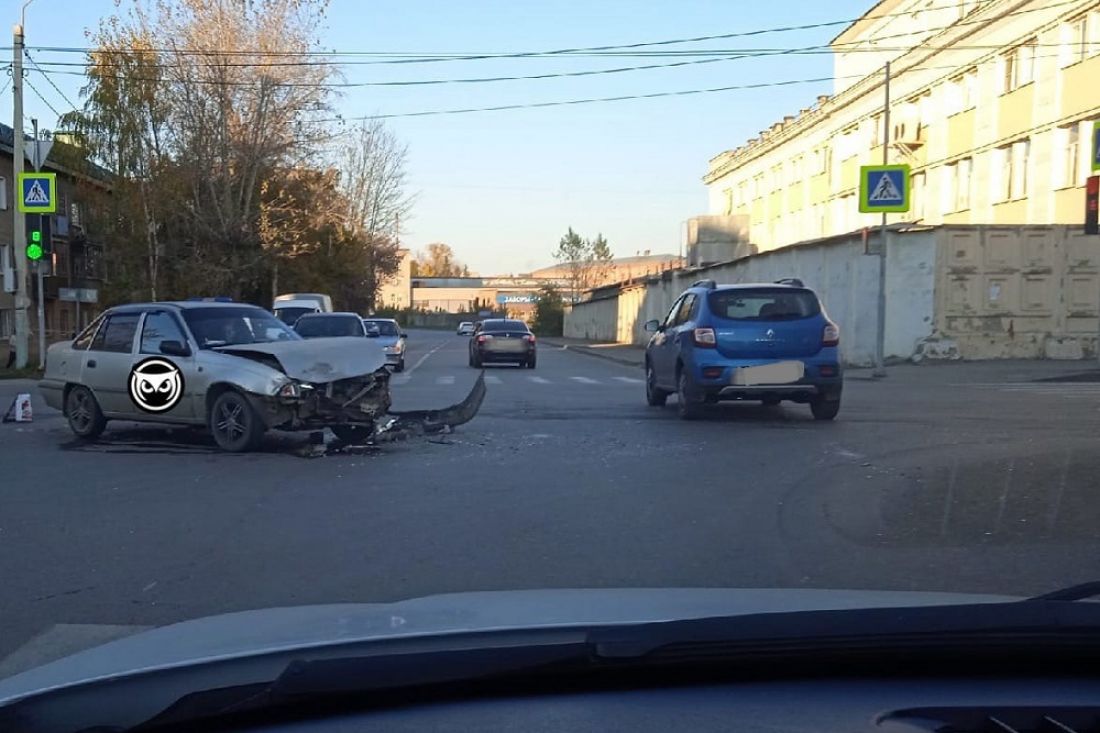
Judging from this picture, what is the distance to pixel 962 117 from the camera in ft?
120

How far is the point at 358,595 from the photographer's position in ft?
17.9

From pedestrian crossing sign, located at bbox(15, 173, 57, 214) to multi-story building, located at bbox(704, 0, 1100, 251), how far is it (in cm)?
2006

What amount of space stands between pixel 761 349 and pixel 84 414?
308 inches

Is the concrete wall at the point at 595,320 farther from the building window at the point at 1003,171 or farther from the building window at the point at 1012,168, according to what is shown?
the building window at the point at 1012,168

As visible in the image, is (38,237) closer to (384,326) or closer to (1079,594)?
(384,326)

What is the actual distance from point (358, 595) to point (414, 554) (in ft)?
3.00

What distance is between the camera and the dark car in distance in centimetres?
2923

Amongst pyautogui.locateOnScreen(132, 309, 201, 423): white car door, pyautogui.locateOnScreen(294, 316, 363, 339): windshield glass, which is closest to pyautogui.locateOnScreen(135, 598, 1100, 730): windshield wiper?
pyautogui.locateOnScreen(132, 309, 201, 423): white car door

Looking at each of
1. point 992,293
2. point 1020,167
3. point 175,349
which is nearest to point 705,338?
point 175,349

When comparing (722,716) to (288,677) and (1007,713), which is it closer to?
(1007,713)

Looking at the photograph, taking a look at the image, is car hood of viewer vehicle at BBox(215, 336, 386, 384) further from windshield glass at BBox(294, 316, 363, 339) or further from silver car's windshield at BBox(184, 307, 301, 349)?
windshield glass at BBox(294, 316, 363, 339)

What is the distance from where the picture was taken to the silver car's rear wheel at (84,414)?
11.7m

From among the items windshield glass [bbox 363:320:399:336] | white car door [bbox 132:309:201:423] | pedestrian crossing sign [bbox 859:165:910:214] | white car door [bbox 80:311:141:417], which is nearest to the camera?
white car door [bbox 132:309:201:423]

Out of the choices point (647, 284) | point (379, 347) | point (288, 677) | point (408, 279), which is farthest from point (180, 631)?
point (408, 279)
